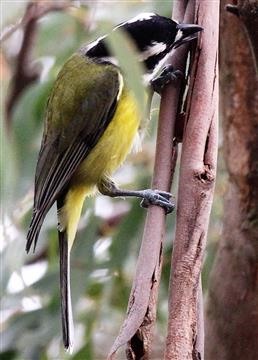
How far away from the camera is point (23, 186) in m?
1.39

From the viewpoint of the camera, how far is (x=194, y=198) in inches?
30.6

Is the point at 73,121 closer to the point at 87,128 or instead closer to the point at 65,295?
the point at 87,128

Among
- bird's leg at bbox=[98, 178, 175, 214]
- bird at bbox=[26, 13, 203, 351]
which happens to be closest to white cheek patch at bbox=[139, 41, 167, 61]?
bird at bbox=[26, 13, 203, 351]

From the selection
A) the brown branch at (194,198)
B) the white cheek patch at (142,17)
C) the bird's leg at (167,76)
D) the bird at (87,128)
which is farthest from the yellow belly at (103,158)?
the brown branch at (194,198)

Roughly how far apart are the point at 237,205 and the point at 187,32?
348 mm

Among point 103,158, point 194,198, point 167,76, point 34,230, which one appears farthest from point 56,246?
point 194,198

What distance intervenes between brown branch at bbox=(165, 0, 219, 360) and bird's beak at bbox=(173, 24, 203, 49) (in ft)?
0.10

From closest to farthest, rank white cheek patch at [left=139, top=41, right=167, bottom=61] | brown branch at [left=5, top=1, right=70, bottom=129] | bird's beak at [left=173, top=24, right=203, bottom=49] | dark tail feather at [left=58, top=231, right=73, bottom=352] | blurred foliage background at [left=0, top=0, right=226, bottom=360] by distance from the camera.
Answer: bird's beak at [left=173, top=24, right=203, bottom=49]
dark tail feather at [left=58, top=231, right=73, bottom=352]
white cheek patch at [left=139, top=41, right=167, bottom=61]
blurred foliage background at [left=0, top=0, right=226, bottom=360]
brown branch at [left=5, top=1, right=70, bottom=129]

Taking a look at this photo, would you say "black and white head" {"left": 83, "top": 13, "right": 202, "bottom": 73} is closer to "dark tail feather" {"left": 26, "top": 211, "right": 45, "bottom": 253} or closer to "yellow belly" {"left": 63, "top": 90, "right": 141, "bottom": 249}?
"yellow belly" {"left": 63, "top": 90, "right": 141, "bottom": 249}

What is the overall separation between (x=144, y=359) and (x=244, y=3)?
0.31 m

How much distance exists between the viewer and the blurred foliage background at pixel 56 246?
1397mm

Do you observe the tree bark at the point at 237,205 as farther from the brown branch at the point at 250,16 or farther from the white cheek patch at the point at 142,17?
the brown branch at the point at 250,16

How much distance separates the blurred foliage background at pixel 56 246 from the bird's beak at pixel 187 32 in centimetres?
32

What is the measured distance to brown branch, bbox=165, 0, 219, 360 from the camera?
0.70m
